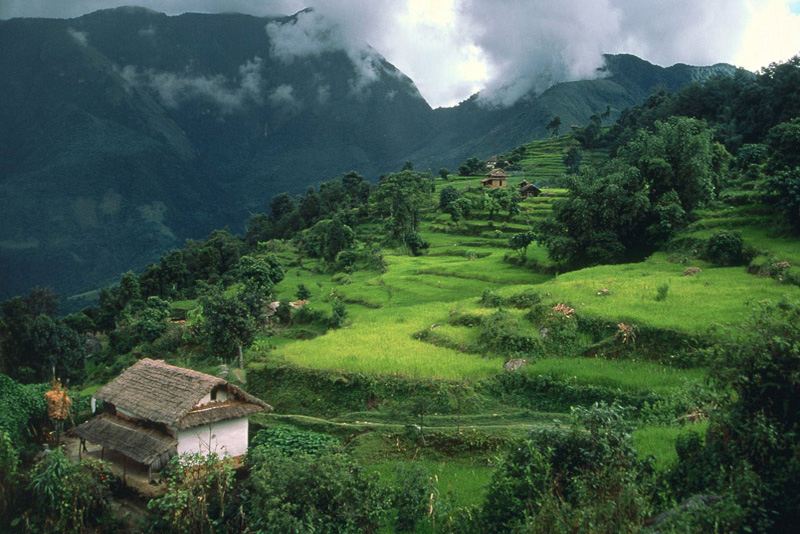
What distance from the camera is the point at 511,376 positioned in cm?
1518

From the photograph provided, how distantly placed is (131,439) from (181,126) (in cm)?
17506

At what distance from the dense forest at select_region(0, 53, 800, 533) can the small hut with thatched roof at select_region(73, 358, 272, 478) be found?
0.61m

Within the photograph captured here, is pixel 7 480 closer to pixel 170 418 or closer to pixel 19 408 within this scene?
pixel 170 418

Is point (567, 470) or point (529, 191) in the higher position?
point (529, 191)

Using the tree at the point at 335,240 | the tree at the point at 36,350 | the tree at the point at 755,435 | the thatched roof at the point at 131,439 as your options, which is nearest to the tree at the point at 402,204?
the tree at the point at 335,240

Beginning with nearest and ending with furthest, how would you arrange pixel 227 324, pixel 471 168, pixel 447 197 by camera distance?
pixel 227 324
pixel 447 197
pixel 471 168

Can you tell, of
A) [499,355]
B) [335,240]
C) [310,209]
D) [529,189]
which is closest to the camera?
[499,355]

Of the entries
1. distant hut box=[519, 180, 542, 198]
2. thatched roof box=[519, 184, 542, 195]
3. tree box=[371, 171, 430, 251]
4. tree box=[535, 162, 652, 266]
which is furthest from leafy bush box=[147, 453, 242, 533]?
thatched roof box=[519, 184, 542, 195]

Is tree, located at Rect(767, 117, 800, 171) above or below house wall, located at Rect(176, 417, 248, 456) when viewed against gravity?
above

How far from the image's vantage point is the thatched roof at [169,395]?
13180 mm

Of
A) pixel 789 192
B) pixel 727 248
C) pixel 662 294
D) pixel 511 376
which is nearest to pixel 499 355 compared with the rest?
pixel 511 376

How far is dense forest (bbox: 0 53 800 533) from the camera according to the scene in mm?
7320

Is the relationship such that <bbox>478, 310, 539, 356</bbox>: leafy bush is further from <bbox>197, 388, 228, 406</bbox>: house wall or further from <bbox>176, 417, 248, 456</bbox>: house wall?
<bbox>197, 388, 228, 406</bbox>: house wall

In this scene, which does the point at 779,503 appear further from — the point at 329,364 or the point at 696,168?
the point at 696,168
